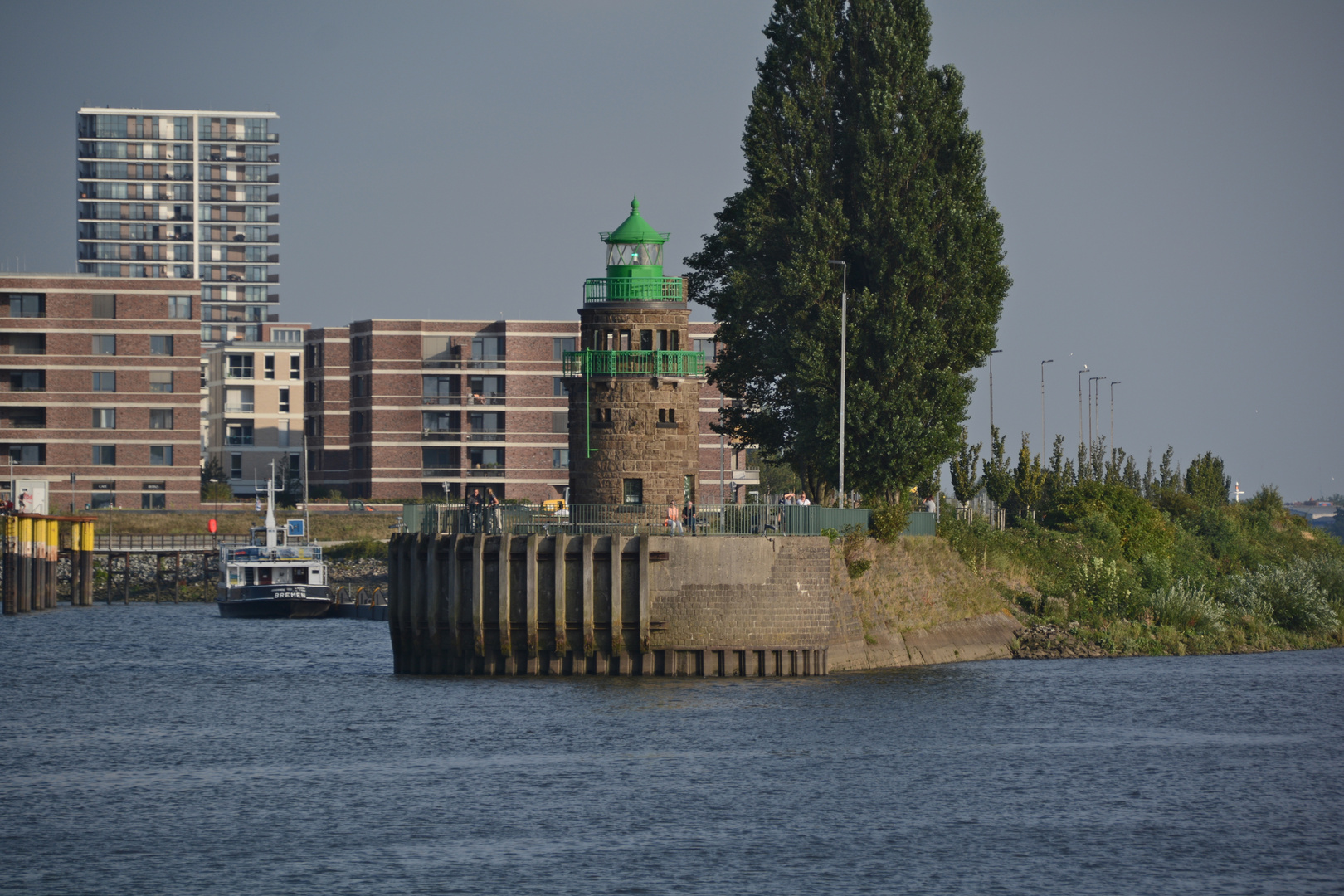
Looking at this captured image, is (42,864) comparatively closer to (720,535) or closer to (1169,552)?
(720,535)

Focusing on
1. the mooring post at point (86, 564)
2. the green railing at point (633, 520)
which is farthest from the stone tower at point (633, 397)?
the mooring post at point (86, 564)

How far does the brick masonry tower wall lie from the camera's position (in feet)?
194

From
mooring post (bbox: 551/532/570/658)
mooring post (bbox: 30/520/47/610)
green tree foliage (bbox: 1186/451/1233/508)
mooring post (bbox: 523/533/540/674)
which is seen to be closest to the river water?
mooring post (bbox: 523/533/540/674)

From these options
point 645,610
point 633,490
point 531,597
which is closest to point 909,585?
point 633,490

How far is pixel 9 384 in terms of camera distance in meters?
129

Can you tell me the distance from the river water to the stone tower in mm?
8530

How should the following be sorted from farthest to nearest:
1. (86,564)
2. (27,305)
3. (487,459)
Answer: (487,459), (27,305), (86,564)

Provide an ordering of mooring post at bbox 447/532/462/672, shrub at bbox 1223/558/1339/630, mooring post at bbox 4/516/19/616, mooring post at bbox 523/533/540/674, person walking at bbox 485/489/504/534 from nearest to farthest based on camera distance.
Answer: mooring post at bbox 523/533/540/674, mooring post at bbox 447/532/462/672, person walking at bbox 485/489/504/534, shrub at bbox 1223/558/1339/630, mooring post at bbox 4/516/19/616

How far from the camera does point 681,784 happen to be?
1629 inches

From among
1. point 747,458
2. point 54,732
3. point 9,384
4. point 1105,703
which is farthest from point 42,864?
point 747,458

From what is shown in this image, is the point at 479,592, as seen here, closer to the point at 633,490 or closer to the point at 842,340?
the point at 633,490

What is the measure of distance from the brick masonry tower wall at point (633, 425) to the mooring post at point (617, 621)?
5.39 m

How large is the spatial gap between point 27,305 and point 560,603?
3576 inches

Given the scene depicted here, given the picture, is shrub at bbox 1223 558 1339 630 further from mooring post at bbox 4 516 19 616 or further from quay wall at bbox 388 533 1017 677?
mooring post at bbox 4 516 19 616
